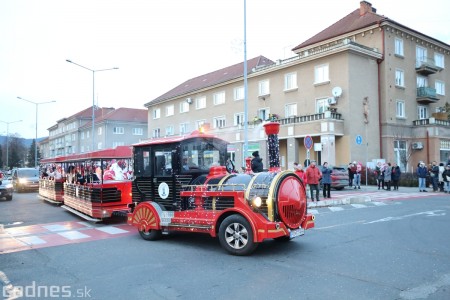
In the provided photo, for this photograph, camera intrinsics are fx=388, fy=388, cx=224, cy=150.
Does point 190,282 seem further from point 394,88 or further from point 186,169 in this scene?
point 394,88

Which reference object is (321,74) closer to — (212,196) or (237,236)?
(212,196)

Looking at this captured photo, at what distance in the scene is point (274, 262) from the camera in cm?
660

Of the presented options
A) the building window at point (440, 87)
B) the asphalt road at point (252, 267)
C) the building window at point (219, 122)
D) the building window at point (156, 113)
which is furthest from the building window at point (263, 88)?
the asphalt road at point (252, 267)

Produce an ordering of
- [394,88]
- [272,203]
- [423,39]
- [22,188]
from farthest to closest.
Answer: [423,39] < [394,88] < [22,188] < [272,203]

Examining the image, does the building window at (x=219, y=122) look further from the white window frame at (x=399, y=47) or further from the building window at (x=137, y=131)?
the building window at (x=137, y=131)

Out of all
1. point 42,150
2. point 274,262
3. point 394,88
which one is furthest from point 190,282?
point 42,150

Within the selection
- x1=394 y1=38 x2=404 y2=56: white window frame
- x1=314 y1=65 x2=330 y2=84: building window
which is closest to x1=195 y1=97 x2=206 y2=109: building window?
x1=314 y1=65 x2=330 y2=84: building window

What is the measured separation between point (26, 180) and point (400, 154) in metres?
29.1

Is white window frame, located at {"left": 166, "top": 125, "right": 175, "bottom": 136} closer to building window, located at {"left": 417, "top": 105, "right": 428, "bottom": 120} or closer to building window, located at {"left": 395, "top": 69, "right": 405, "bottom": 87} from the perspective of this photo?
building window, located at {"left": 395, "top": 69, "right": 405, "bottom": 87}

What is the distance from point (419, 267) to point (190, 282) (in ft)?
11.7

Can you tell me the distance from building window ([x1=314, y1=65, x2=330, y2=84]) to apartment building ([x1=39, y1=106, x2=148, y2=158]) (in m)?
35.8

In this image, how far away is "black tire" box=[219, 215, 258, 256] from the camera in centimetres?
696

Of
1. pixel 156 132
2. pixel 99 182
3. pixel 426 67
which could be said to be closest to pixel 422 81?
pixel 426 67

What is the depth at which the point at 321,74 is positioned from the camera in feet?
101
